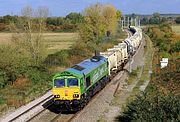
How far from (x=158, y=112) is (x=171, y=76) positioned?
1691 centimetres

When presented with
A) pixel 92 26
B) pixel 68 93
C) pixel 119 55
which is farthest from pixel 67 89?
pixel 92 26

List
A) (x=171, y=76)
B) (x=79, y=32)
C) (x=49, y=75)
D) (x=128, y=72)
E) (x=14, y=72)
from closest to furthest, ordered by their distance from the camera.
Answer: (x=171, y=76), (x=14, y=72), (x=49, y=75), (x=128, y=72), (x=79, y=32)

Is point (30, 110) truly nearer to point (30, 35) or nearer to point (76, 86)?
point (76, 86)

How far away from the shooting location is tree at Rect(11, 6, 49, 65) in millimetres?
46531

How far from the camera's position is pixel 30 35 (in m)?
47.2

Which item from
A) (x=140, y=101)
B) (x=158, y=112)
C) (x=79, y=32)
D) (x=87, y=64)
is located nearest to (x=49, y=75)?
(x=87, y=64)

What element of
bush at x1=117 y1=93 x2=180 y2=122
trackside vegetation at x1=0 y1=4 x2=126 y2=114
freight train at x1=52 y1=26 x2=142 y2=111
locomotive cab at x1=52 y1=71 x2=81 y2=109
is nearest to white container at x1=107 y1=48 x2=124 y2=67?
trackside vegetation at x1=0 y1=4 x2=126 y2=114

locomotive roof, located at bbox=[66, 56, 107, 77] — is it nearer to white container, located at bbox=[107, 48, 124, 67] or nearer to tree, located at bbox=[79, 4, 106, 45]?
white container, located at bbox=[107, 48, 124, 67]

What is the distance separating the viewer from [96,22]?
2953 inches

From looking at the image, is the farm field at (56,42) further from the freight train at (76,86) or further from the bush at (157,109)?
the bush at (157,109)

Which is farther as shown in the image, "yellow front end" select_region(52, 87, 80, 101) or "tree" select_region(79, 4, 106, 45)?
"tree" select_region(79, 4, 106, 45)

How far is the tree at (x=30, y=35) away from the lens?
4653 centimetres

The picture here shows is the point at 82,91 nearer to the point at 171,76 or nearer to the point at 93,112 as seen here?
the point at 93,112

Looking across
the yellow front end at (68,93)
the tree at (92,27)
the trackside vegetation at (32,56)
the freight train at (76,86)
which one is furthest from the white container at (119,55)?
the tree at (92,27)
